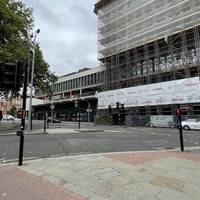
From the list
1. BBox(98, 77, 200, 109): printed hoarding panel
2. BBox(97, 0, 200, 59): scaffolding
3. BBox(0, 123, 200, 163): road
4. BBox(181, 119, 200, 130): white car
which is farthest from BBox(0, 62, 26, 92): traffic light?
BBox(97, 0, 200, 59): scaffolding

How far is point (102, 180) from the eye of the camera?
19.2ft

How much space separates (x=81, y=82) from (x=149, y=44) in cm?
3008

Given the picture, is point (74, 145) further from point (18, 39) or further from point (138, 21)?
point (138, 21)

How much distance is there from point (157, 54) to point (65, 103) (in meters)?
39.2

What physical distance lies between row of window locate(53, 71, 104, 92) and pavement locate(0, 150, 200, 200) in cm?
4794

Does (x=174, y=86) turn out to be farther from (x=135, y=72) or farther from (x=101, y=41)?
(x=101, y=41)

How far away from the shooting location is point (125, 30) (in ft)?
146

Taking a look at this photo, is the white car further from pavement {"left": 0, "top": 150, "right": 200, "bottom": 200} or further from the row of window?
the row of window

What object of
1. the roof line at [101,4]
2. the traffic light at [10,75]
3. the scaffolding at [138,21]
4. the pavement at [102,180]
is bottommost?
the pavement at [102,180]

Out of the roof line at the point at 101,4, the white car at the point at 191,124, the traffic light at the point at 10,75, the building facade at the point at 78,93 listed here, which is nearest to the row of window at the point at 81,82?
the building facade at the point at 78,93

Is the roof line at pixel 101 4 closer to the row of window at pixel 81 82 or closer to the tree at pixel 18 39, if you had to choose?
the row of window at pixel 81 82

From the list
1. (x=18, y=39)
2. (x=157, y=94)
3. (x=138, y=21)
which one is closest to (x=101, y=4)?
A: (x=138, y=21)

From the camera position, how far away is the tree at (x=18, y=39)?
2303 cm

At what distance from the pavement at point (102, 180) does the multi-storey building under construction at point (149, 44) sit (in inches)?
1083
